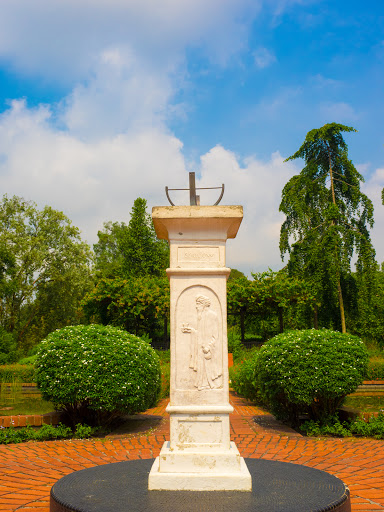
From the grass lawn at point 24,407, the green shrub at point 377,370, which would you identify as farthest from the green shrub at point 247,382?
the green shrub at point 377,370

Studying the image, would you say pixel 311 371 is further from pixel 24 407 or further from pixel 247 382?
pixel 24 407

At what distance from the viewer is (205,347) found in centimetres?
407

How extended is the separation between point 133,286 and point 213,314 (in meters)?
15.0

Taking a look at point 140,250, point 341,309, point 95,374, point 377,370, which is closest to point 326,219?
point 341,309

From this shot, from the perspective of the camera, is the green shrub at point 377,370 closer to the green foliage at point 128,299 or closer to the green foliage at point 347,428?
the green foliage at point 347,428

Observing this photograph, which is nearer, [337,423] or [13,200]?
[337,423]

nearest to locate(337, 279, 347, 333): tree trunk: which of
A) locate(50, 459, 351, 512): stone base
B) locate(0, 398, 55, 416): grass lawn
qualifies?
locate(0, 398, 55, 416): grass lawn

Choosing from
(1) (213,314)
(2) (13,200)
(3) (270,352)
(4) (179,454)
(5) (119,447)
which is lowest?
(5) (119,447)

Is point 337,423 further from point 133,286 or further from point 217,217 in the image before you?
point 133,286

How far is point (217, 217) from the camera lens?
412 cm

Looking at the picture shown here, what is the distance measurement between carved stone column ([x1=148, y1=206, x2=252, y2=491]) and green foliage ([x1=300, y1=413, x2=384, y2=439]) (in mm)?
3311

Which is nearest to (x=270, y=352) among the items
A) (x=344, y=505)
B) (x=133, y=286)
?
(x=344, y=505)

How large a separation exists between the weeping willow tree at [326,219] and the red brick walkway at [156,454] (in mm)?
14568

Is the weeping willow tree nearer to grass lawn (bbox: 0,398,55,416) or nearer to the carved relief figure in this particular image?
grass lawn (bbox: 0,398,55,416)
